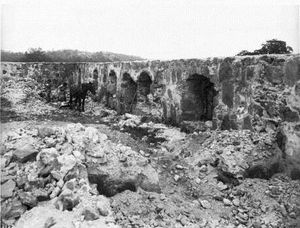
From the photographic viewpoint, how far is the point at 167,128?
1035 cm

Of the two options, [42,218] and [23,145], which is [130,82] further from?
[42,218]

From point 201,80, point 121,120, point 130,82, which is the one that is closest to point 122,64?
point 130,82

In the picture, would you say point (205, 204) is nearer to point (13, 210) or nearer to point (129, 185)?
point (129, 185)

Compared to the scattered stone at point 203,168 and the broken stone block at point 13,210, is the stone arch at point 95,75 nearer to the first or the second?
the scattered stone at point 203,168

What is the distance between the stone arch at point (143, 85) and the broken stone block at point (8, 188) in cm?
724

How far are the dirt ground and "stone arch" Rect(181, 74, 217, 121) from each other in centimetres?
168

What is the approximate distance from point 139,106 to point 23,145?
6.50 m

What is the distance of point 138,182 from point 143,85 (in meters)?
6.55

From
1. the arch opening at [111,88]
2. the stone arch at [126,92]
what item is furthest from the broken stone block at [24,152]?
the arch opening at [111,88]

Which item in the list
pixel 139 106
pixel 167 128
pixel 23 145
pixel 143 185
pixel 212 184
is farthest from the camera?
pixel 139 106

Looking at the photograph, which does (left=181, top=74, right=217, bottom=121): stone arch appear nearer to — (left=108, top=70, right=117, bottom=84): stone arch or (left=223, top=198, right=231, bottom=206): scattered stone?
(left=223, top=198, right=231, bottom=206): scattered stone

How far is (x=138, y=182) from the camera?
6.40m

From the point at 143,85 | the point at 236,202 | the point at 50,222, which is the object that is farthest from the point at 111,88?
the point at 50,222

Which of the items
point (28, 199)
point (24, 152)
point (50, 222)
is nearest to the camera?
point (50, 222)
